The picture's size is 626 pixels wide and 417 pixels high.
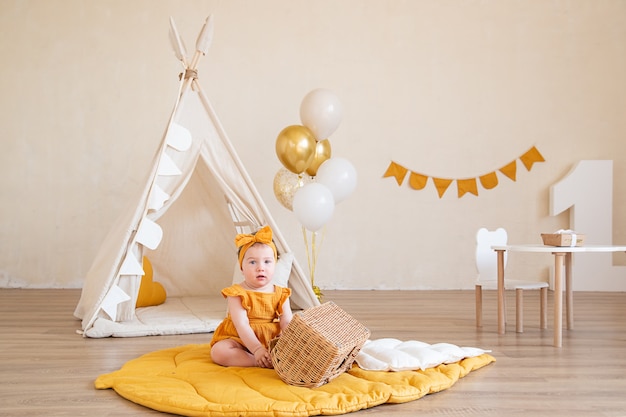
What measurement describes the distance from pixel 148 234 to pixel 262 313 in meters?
1.23

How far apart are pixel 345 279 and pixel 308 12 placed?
2.44 metres

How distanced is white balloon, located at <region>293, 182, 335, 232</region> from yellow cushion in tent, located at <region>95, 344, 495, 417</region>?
176cm

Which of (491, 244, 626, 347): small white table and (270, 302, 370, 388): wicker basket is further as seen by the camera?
(491, 244, 626, 347): small white table

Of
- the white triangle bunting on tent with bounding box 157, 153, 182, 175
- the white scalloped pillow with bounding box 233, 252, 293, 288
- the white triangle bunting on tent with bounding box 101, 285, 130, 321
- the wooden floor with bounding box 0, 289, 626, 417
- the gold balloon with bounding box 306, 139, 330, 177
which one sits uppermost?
the gold balloon with bounding box 306, 139, 330, 177

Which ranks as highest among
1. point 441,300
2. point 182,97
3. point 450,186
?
point 182,97

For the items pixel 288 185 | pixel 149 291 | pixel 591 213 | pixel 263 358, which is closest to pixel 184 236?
pixel 149 291

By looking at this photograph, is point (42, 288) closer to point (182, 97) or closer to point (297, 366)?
point (182, 97)

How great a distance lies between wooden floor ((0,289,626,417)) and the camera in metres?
2.22

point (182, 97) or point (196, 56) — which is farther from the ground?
point (196, 56)

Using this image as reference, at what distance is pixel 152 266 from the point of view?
481 cm

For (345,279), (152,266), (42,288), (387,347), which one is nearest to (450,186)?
(345,279)

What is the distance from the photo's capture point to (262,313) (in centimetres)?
280

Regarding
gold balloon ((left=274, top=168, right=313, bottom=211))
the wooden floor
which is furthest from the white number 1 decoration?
gold balloon ((left=274, top=168, right=313, bottom=211))

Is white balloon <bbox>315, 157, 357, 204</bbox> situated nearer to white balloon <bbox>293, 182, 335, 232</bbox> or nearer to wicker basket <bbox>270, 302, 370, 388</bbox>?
white balloon <bbox>293, 182, 335, 232</bbox>
